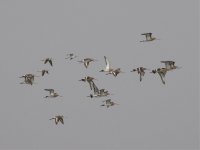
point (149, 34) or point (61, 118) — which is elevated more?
point (149, 34)

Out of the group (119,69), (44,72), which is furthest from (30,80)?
Answer: (119,69)

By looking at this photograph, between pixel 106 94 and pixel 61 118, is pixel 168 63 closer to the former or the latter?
pixel 106 94

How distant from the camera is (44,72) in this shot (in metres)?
103

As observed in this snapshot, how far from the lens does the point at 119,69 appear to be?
100938mm

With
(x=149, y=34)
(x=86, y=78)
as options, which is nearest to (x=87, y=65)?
(x=86, y=78)

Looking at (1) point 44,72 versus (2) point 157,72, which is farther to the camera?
(1) point 44,72

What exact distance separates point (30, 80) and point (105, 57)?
8713 mm

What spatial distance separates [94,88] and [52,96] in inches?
223

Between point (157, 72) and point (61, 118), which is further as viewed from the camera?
point (61, 118)

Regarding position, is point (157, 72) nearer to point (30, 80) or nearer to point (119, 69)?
point (119, 69)

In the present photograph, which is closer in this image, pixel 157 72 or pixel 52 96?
pixel 157 72

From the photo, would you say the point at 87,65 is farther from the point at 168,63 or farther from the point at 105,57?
the point at 168,63

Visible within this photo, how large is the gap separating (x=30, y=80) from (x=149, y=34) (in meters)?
14.3

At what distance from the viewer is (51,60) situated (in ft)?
339
